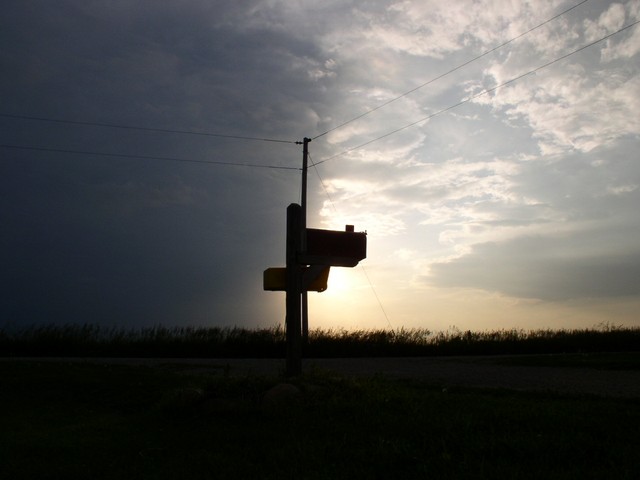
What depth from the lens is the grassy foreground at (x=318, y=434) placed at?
15.2 ft

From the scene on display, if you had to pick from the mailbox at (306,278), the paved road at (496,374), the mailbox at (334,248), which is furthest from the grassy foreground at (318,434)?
the mailbox at (334,248)

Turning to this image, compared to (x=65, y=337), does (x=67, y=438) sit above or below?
below

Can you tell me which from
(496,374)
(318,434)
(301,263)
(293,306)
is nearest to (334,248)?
(301,263)

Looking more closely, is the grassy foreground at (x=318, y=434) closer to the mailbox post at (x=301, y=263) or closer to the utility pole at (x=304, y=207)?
the mailbox post at (x=301, y=263)

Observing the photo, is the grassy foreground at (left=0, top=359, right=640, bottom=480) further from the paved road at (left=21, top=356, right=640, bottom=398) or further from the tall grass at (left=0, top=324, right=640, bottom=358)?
the tall grass at (left=0, top=324, right=640, bottom=358)

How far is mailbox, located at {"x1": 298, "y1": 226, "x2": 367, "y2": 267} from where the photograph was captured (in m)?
8.76

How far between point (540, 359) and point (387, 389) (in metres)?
7.94

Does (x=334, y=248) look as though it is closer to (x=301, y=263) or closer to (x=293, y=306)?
(x=301, y=263)

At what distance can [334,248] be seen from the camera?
29.2ft

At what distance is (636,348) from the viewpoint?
19.6 m

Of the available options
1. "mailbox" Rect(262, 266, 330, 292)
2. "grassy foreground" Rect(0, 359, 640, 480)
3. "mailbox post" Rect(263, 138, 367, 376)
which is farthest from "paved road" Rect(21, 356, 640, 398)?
"mailbox" Rect(262, 266, 330, 292)

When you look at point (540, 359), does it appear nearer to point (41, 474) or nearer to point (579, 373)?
point (579, 373)

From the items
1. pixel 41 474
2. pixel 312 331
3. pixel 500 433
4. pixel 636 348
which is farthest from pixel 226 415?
pixel 636 348

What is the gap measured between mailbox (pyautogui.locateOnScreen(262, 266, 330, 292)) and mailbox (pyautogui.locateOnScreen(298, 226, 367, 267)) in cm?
16
